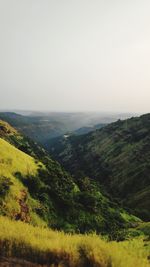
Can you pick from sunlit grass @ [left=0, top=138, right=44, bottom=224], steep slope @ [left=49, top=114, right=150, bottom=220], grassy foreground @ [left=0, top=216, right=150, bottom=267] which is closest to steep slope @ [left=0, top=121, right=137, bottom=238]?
sunlit grass @ [left=0, top=138, right=44, bottom=224]

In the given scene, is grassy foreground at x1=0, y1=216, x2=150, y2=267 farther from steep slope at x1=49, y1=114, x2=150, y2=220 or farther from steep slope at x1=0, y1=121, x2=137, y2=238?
steep slope at x1=49, y1=114, x2=150, y2=220

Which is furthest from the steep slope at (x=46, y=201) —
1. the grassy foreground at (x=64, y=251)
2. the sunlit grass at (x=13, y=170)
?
the grassy foreground at (x=64, y=251)

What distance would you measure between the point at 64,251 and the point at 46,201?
35.2m

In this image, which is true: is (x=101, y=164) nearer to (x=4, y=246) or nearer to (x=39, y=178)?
(x=39, y=178)

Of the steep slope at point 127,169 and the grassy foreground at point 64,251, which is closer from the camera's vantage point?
the grassy foreground at point 64,251

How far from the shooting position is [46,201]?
45.3m

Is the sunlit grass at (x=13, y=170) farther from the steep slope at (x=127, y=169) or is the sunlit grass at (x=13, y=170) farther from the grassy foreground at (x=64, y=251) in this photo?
the steep slope at (x=127, y=169)

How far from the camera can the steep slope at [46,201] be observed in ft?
130

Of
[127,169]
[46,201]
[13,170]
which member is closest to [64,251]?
[46,201]

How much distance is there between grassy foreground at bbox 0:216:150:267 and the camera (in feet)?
33.5

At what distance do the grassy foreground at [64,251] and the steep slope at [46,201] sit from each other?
84.8ft

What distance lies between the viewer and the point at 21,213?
1508 inches

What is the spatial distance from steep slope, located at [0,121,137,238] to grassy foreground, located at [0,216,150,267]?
25838mm

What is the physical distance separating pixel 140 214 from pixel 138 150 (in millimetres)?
73377
